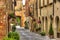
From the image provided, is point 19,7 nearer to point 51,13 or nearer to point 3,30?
point 51,13

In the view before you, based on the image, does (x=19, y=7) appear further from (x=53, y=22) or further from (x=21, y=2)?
(x=53, y=22)

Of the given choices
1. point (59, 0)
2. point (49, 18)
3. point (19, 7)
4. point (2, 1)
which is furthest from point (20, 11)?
point (2, 1)

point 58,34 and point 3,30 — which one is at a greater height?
point 3,30

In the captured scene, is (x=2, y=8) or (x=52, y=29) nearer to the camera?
(x=2, y=8)

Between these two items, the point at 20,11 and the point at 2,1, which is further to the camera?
the point at 20,11

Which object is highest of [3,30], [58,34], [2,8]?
[2,8]

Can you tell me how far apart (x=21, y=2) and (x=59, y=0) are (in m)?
51.3

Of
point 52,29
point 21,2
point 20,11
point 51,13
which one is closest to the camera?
point 52,29

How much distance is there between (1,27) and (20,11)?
6197 centimetres

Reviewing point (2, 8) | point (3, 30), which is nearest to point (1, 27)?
point (3, 30)

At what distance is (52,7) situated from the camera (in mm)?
30141

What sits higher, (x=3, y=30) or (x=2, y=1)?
(x=2, y=1)

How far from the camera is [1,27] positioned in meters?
10.8

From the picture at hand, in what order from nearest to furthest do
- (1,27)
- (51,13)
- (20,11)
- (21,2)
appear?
(1,27) < (51,13) < (20,11) < (21,2)
